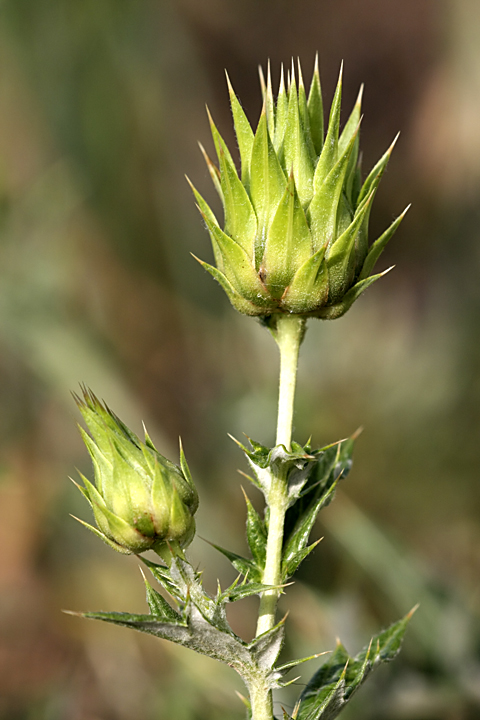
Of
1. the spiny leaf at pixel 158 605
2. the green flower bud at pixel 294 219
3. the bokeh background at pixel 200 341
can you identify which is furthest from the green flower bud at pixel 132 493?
the bokeh background at pixel 200 341

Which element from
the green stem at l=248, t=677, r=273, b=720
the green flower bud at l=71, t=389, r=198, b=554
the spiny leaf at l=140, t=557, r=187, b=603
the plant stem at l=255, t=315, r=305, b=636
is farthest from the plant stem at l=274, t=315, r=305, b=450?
the green stem at l=248, t=677, r=273, b=720

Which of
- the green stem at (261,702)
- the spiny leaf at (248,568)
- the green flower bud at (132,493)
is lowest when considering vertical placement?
the green stem at (261,702)

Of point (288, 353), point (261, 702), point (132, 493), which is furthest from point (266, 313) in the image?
point (261, 702)

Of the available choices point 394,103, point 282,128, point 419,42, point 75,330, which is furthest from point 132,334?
point 282,128

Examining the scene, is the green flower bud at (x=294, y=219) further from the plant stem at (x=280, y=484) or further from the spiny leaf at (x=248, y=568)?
the spiny leaf at (x=248, y=568)

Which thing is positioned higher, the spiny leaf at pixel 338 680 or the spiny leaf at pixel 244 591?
the spiny leaf at pixel 244 591

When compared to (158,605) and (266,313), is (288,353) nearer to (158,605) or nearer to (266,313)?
(266,313)

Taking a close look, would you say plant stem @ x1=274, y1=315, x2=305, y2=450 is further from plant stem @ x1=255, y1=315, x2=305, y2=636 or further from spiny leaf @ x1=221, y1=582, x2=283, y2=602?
spiny leaf @ x1=221, y1=582, x2=283, y2=602
